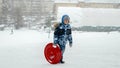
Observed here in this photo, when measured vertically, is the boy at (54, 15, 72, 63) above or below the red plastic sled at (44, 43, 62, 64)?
above

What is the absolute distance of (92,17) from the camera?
909 inches

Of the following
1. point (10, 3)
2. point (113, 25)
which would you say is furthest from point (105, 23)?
point (10, 3)

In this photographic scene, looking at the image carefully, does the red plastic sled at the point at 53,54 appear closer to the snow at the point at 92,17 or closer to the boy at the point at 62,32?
the boy at the point at 62,32

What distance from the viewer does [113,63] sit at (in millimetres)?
4402

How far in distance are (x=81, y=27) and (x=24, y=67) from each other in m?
16.1

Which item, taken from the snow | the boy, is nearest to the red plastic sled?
the boy

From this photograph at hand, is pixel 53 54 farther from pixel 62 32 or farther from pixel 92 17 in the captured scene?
pixel 92 17

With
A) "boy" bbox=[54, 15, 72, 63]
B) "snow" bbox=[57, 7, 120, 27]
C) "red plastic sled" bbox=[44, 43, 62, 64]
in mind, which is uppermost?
"boy" bbox=[54, 15, 72, 63]

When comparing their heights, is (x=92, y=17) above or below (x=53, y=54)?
below

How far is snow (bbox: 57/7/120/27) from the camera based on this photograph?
A: 854 inches

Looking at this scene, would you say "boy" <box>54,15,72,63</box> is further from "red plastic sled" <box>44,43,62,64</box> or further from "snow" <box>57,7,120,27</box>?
"snow" <box>57,7,120,27</box>

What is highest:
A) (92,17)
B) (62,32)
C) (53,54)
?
(62,32)

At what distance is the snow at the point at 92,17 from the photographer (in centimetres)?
2170

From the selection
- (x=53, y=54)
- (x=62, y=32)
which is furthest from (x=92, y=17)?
(x=53, y=54)
